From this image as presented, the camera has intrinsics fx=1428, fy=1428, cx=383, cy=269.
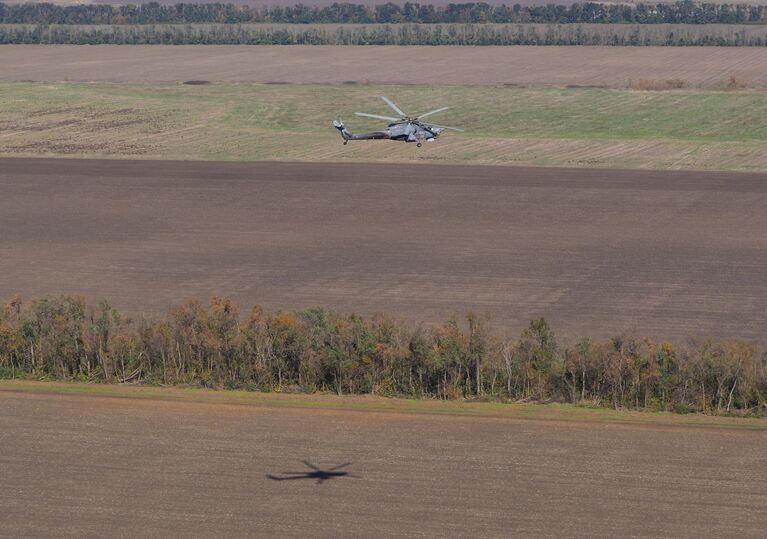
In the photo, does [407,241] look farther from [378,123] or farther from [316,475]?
[378,123]

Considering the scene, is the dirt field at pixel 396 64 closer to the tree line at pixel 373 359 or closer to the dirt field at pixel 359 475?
the tree line at pixel 373 359

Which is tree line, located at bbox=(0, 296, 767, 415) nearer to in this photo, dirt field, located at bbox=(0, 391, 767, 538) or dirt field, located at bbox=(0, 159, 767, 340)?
dirt field, located at bbox=(0, 391, 767, 538)

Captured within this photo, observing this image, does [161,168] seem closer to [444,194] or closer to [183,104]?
[444,194]

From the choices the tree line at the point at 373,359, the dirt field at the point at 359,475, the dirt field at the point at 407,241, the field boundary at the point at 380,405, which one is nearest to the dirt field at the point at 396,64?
the dirt field at the point at 407,241

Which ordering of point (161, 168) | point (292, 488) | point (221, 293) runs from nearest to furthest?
point (292, 488), point (221, 293), point (161, 168)

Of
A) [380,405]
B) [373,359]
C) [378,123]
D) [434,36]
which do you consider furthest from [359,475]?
[434,36]

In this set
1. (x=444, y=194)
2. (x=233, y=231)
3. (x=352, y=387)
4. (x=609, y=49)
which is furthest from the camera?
(x=609, y=49)

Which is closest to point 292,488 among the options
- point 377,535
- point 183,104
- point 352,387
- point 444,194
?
point 377,535
